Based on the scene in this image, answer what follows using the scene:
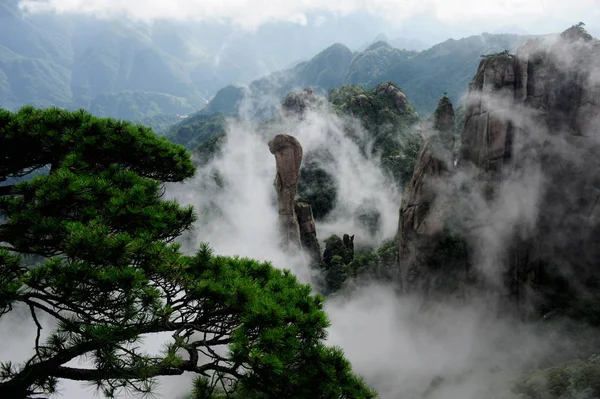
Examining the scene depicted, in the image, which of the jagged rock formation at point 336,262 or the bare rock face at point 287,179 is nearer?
the bare rock face at point 287,179

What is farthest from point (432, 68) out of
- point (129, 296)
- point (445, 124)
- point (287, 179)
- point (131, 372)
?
point (131, 372)

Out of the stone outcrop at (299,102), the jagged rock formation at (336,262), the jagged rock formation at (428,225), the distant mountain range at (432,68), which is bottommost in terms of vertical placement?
the jagged rock formation at (428,225)

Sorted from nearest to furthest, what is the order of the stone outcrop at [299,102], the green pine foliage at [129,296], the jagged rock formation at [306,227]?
the green pine foliage at [129,296]
the jagged rock formation at [306,227]
the stone outcrop at [299,102]

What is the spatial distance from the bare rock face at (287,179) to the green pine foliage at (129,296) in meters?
29.7

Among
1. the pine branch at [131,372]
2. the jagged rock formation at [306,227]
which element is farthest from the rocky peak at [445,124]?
the pine branch at [131,372]

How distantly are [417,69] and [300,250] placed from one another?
16399 cm

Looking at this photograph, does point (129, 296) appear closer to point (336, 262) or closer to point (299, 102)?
point (336, 262)

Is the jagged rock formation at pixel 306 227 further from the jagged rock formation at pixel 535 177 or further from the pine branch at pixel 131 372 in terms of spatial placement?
the pine branch at pixel 131 372

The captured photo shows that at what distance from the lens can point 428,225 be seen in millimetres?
25125

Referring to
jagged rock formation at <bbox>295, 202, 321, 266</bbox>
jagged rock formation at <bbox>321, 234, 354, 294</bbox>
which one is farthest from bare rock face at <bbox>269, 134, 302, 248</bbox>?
jagged rock formation at <bbox>321, 234, 354, 294</bbox>

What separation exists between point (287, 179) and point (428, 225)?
1549 centimetres

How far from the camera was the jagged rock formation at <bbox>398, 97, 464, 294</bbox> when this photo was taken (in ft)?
82.8

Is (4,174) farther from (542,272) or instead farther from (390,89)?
(390,89)

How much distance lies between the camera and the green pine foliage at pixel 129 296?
12.1 feet
